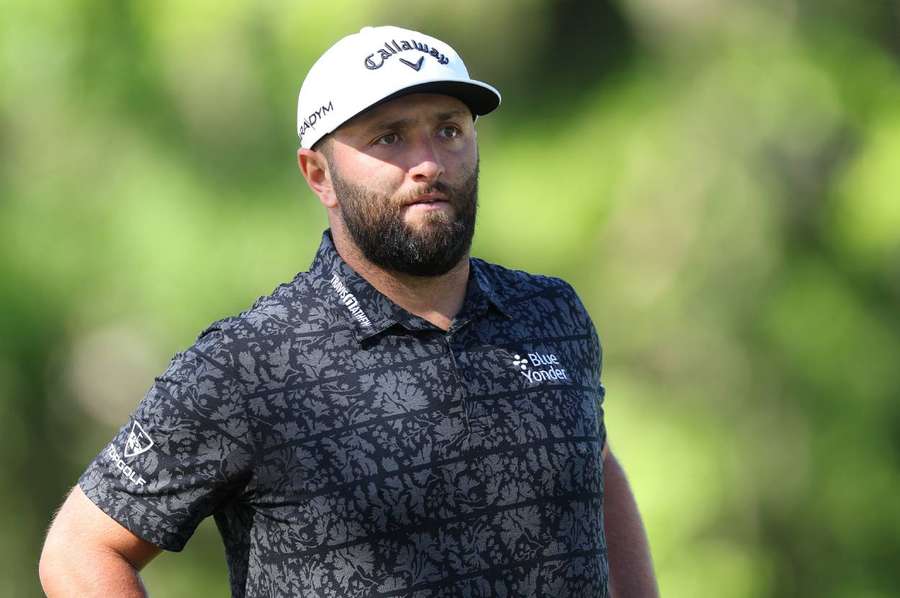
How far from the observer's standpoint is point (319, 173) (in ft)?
7.86

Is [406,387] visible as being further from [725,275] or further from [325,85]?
[725,275]

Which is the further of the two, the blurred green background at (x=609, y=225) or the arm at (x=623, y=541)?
the blurred green background at (x=609, y=225)

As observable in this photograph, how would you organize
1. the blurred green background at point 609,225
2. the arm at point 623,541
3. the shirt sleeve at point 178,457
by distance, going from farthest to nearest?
the blurred green background at point 609,225 → the arm at point 623,541 → the shirt sleeve at point 178,457

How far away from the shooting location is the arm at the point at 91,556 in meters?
2.08

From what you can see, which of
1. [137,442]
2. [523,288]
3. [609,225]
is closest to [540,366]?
[523,288]

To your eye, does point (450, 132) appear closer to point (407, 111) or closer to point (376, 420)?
point (407, 111)

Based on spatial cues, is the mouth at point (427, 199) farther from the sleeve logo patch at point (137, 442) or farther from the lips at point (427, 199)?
the sleeve logo patch at point (137, 442)

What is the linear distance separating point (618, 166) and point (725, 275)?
72 centimetres

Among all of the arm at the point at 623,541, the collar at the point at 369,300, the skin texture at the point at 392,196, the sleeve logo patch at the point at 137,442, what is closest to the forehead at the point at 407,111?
the skin texture at the point at 392,196

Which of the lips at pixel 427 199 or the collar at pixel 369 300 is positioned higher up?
the lips at pixel 427 199

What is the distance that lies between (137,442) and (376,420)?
0.36m

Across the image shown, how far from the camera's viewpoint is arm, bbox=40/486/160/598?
2084 millimetres

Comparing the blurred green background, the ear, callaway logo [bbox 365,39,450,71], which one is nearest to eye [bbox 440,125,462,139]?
callaway logo [bbox 365,39,450,71]

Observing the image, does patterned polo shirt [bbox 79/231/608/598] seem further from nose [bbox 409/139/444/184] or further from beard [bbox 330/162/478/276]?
nose [bbox 409/139/444/184]
